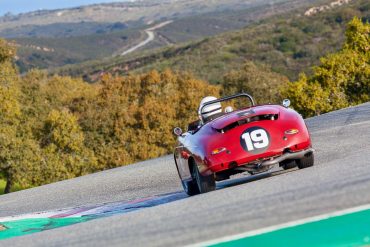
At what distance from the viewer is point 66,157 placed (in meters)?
47.6

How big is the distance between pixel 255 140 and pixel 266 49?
111298 millimetres

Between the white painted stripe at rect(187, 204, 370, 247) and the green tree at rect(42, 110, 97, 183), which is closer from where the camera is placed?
the white painted stripe at rect(187, 204, 370, 247)

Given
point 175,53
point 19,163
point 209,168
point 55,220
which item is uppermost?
point 209,168

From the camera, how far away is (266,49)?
392ft

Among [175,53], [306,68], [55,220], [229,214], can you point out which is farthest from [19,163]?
[175,53]

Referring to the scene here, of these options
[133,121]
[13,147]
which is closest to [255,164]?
[13,147]

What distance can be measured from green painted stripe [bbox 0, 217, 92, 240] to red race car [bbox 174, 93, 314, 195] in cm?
178

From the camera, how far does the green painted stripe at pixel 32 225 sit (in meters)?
9.96

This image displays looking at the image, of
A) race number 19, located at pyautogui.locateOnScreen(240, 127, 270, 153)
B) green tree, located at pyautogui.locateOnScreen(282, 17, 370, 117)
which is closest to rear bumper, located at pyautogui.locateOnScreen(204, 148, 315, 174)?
race number 19, located at pyautogui.locateOnScreen(240, 127, 270, 153)

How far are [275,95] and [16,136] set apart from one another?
2378 centimetres

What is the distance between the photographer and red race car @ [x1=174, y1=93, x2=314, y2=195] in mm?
9234

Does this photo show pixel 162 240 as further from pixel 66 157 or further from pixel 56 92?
pixel 56 92

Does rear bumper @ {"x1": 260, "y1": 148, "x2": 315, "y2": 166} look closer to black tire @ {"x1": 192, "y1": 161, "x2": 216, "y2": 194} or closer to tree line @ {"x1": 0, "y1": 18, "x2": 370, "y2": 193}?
black tire @ {"x1": 192, "y1": 161, "x2": 216, "y2": 194}

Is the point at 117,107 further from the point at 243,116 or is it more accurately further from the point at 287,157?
the point at 287,157
